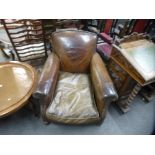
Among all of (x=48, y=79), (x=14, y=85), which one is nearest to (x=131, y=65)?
(x=48, y=79)

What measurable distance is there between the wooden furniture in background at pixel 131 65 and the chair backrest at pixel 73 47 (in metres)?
0.28

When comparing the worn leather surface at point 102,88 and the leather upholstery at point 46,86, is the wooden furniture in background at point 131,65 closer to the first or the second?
the worn leather surface at point 102,88

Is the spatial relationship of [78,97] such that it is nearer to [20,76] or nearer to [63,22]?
[20,76]

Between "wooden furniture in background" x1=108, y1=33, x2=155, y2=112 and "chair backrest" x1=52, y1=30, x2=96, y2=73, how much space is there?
0.28 m

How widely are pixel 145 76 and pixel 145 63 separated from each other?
6.7 inches

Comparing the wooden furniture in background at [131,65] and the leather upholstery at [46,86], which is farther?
the wooden furniture in background at [131,65]

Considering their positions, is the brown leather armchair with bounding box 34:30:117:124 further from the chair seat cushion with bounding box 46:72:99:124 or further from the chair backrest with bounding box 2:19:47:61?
the chair backrest with bounding box 2:19:47:61

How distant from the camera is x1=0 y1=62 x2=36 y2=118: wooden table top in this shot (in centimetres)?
121

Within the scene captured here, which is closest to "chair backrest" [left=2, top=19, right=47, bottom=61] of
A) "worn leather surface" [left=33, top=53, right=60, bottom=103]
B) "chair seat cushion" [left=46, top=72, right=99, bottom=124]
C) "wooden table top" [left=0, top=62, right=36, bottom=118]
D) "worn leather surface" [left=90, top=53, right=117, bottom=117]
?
"wooden table top" [left=0, top=62, right=36, bottom=118]

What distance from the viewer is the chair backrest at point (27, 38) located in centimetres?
170

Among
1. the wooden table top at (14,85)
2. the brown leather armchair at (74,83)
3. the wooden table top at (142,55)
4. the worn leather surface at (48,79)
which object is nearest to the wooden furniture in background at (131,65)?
the wooden table top at (142,55)

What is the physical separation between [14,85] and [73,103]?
628 millimetres

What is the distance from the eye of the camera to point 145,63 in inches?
51.2
